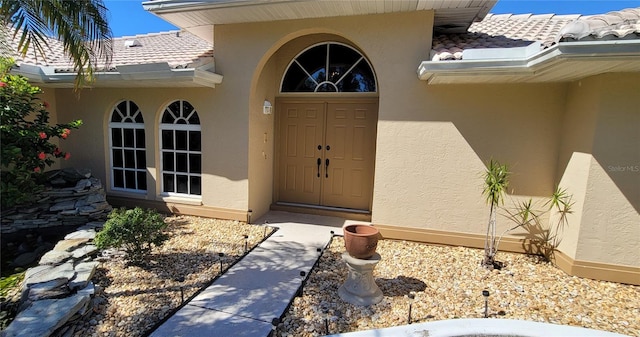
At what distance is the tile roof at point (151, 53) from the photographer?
703 centimetres

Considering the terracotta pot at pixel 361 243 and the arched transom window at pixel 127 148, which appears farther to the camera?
the arched transom window at pixel 127 148

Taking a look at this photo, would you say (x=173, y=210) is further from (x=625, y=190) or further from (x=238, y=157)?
(x=625, y=190)

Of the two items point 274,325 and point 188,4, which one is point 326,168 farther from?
point 274,325

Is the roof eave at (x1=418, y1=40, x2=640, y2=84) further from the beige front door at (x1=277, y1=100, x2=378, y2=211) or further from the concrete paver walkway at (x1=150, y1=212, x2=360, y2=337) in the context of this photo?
the concrete paver walkway at (x1=150, y1=212, x2=360, y2=337)

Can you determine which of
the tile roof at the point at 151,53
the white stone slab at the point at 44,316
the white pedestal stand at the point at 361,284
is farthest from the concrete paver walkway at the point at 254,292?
the tile roof at the point at 151,53

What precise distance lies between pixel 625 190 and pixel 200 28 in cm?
855

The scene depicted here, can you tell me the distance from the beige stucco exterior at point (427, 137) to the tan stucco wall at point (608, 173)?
15 mm

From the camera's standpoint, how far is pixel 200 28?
22.9 feet

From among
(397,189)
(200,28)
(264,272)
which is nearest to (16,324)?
(264,272)

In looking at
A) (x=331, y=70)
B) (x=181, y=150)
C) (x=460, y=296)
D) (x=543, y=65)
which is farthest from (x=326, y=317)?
(x=181, y=150)

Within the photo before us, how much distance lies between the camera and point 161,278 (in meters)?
4.48

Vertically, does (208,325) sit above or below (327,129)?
below

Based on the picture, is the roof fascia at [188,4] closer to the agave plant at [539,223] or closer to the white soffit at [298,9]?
the white soffit at [298,9]

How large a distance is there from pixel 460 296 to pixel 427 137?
9.47 ft
